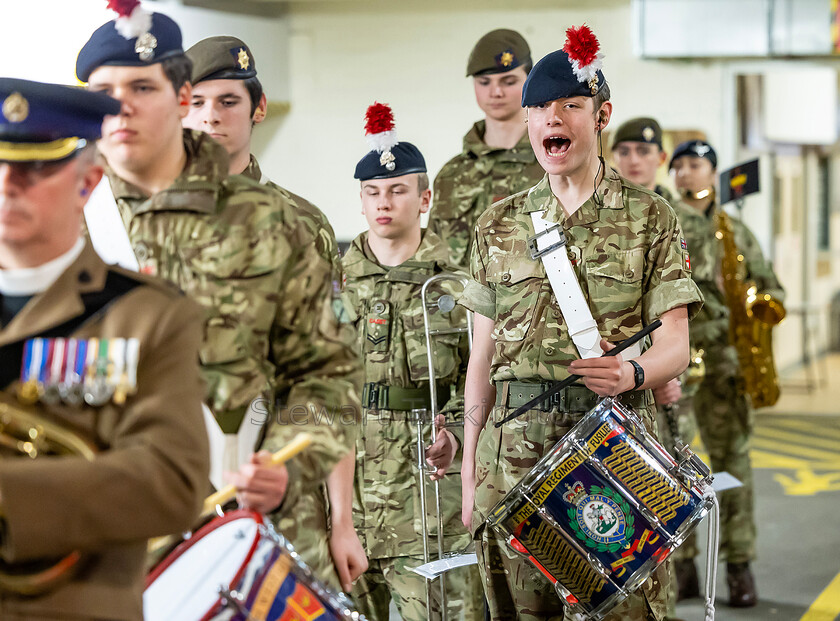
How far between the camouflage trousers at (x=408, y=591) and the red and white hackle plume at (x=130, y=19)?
7.86ft

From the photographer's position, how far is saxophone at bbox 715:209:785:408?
579 cm

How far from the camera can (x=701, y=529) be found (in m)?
6.98

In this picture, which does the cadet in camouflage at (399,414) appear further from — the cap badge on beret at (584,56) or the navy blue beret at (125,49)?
the navy blue beret at (125,49)

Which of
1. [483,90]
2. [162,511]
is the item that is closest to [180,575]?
[162,511]

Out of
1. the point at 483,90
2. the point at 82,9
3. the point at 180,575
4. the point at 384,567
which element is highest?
the point at 82,9

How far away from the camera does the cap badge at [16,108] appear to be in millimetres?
1557

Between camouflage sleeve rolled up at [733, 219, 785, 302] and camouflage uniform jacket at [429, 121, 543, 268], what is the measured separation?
1474mm

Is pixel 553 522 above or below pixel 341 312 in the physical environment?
below

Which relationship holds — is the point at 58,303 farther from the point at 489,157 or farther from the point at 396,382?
the point at 489,157

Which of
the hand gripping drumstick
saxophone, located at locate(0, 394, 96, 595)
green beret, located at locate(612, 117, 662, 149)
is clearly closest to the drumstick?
saxophone, located at locate(0, 394, 96, 595)

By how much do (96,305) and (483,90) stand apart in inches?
158

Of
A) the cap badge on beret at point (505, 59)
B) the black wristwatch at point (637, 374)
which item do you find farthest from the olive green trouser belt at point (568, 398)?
the cap badge on beret at point (505, 59)

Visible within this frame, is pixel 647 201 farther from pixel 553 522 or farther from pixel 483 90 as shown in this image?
pixel 483 90

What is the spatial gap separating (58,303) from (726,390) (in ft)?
15.8
